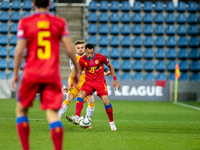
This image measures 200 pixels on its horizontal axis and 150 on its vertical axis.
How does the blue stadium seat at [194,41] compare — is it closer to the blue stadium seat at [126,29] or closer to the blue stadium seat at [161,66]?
the blue stadium seat at [161,66]

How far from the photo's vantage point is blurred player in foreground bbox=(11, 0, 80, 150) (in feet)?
10.3

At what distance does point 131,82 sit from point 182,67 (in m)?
3.67

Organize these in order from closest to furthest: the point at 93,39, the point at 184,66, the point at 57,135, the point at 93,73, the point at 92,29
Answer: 1. the point at 57,135
2. the point at 93,73
3. the point at 184,66
4. the point at 93,39
5. the point at 92,29

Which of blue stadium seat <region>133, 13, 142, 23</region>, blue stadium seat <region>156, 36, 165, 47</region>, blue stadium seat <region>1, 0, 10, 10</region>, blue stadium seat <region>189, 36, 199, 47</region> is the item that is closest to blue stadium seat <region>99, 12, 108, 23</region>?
blue stadium seat <region>133, 13, 142, 23</region>

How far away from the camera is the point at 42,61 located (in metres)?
3.15

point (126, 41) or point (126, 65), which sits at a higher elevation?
point (126, 41)

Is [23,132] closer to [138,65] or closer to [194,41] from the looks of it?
[138,65]

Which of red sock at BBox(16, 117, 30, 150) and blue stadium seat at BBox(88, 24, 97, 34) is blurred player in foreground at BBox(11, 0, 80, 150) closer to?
red sock at BBox(16, 117, 30, 150)

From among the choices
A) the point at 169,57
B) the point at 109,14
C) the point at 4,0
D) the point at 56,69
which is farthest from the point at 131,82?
the point at 56,69

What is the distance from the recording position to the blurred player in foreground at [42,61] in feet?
10.3

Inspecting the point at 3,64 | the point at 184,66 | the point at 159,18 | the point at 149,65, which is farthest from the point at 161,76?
the point at 3,64

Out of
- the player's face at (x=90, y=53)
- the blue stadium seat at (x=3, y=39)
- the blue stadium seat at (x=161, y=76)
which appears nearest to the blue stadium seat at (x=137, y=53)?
the blue stadium seat at (x=161, y=76)

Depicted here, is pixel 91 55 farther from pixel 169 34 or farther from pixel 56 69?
pixel 169 34

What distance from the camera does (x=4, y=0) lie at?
1925 cm
